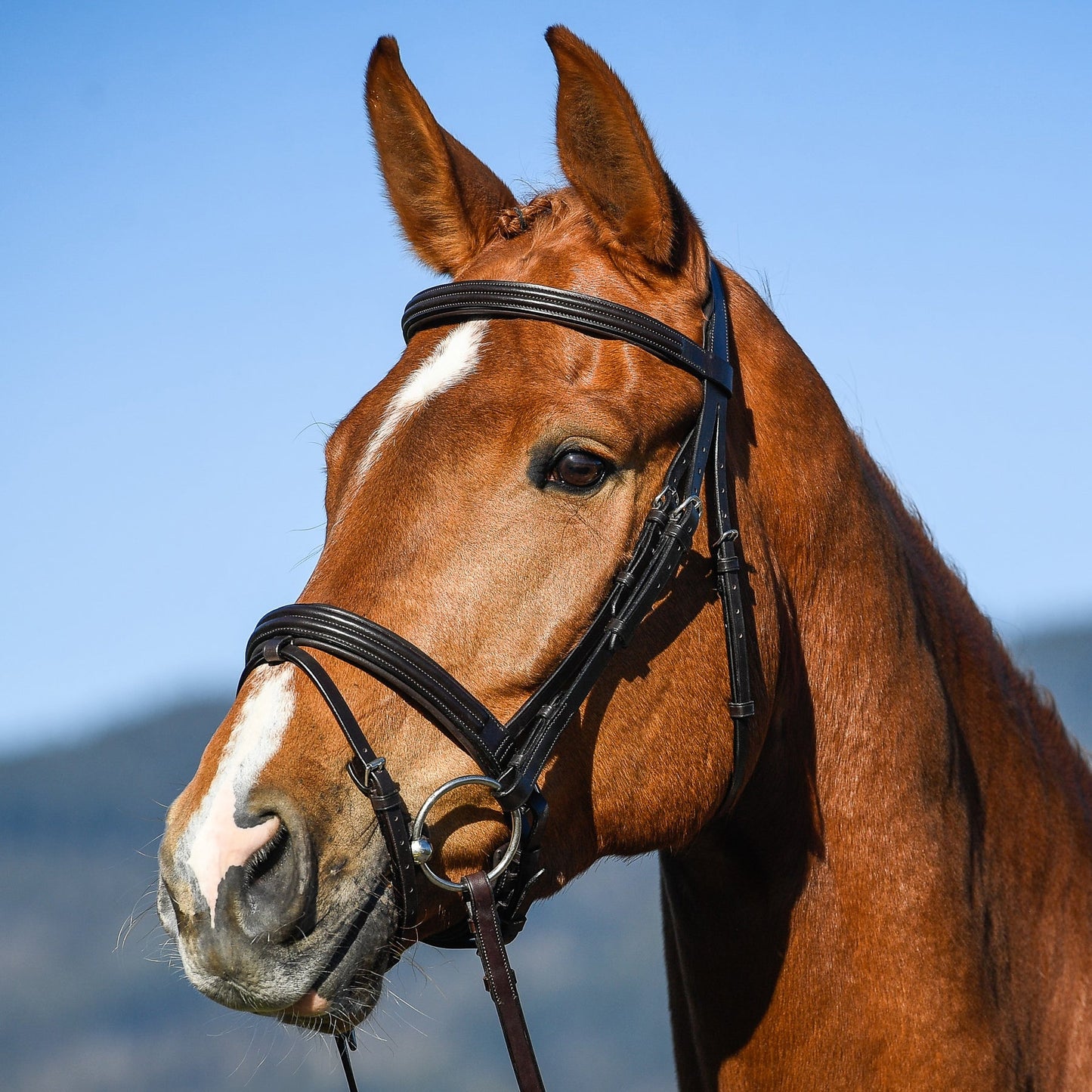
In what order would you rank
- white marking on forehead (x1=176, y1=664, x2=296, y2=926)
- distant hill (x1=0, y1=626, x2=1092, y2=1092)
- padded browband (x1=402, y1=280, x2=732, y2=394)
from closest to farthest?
→ white marking on forehead (x1=176, y1=664, x2=296, y2=926), padded browband (x1=402, y1=280, x2=732, y2=394), distant hill (x1=0, y1=626, x2=1092, y2=1092)

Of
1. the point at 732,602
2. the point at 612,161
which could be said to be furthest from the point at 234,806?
the point at 612,161

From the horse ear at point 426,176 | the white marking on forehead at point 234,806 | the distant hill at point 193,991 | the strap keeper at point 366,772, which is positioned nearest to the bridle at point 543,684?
the strap keeper at point 366,772

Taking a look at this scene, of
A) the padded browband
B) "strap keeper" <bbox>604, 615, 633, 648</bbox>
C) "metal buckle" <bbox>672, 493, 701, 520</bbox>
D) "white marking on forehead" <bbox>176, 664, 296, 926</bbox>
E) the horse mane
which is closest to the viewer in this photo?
"white marking on forehead" <bbox>176, 664, 296, 926</bbox>

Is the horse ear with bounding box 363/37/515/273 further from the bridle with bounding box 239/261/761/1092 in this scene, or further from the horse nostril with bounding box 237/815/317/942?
the horse nostril with bounding box 237/815/317/942

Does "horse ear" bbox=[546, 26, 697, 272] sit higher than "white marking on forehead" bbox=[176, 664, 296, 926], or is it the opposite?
"horse ear" bbox=[546, 26, 697, 272]

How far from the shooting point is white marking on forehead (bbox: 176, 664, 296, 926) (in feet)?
6.95

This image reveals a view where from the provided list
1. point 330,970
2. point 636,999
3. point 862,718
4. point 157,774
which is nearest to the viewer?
point 330,970

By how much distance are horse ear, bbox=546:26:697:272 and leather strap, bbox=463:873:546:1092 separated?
1.59 meters

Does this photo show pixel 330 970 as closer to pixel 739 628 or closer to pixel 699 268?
pixel 739 628

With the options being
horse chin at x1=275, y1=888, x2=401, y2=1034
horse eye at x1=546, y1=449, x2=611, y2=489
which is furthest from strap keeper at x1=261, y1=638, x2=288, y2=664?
horse eye at x1=546, y1=449, x2=611, y2=489

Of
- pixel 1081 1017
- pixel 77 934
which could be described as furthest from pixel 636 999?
pixel 1081 1017

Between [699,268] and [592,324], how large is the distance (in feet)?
1.33

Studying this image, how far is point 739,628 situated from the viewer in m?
2.63

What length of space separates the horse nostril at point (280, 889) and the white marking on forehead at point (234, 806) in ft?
0.11
